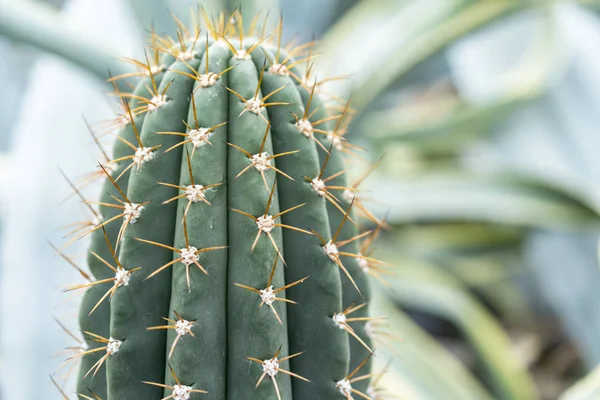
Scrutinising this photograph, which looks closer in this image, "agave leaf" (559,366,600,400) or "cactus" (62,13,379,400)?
"cactus" (62,13,379,400)

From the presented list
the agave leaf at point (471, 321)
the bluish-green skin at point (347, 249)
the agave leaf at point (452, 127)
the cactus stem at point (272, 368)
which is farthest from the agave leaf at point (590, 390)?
the agave leaf at point (452, 127)

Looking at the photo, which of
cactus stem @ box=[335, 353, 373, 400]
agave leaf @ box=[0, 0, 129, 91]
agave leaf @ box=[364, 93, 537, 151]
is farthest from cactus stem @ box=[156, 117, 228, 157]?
agave leaf @ box=[364, 93, 537, 151]

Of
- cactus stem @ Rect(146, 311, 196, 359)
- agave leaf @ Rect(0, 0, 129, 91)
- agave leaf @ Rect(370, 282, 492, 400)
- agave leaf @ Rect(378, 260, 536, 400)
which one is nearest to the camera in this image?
cactus stem @ Rect(146, 311, 196, 359)

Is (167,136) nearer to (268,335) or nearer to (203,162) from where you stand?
(203,162)

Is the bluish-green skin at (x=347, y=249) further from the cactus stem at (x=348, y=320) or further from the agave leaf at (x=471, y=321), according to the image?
the agave leaf at (x=471, y=321)

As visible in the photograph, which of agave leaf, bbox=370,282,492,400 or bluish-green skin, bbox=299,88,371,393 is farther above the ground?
bluish-green skin, bbox=299,88,371,393

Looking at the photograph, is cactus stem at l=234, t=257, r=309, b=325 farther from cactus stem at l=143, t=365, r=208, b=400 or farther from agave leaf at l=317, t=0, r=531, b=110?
agave leaf at l=317, t=0, r=531, b=110

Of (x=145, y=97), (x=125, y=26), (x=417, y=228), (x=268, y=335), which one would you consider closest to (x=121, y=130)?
(x=145, y=97)
